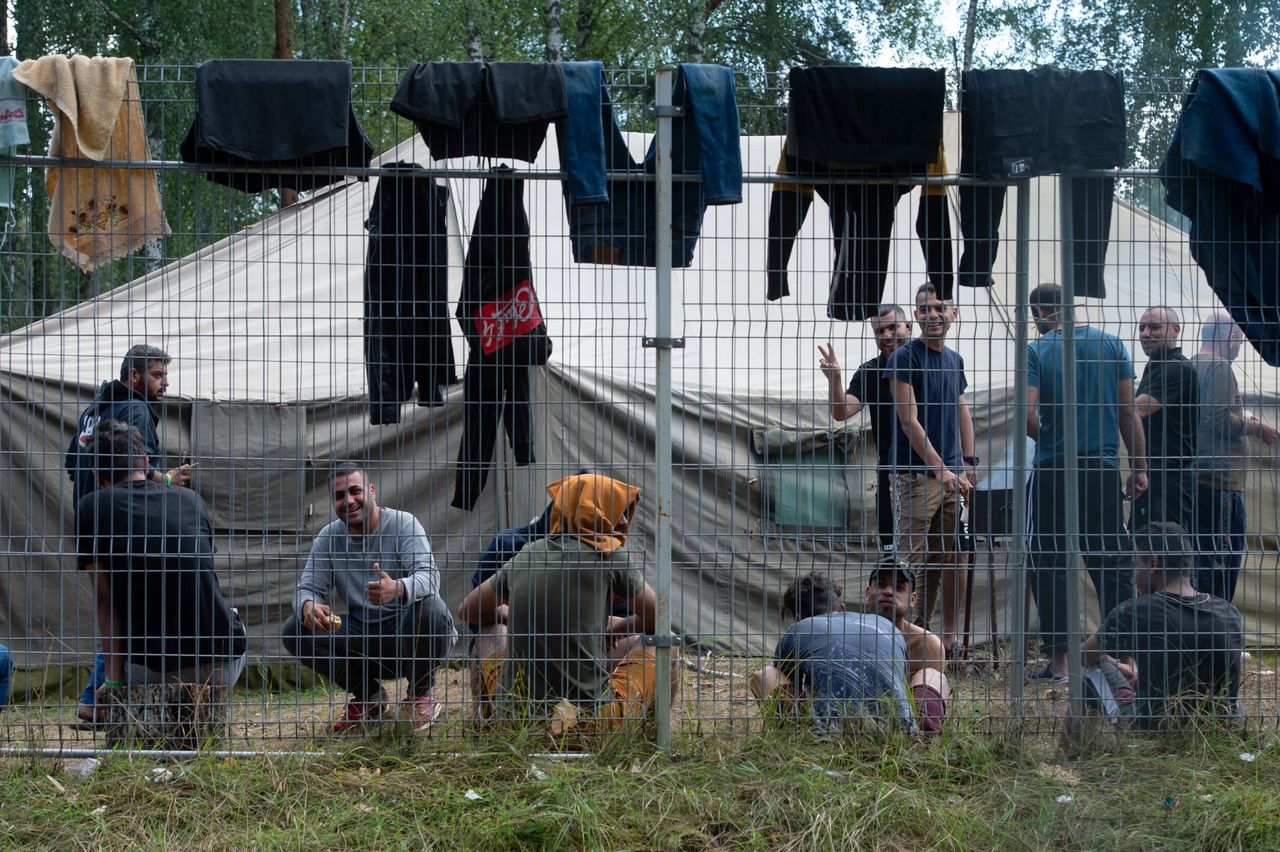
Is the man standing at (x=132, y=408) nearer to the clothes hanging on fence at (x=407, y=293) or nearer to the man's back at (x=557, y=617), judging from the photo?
the clothes hanging on fence at (x=407, y=293)

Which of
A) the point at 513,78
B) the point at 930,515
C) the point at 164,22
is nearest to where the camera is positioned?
the point at 513,78

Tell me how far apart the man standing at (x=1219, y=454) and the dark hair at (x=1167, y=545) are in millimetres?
92

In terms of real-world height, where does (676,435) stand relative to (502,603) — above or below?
above

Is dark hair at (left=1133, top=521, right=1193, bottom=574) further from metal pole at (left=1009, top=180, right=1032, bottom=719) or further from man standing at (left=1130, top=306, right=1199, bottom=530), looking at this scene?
metal pole at (left=1009, top=180, right=1032, bottom=719)

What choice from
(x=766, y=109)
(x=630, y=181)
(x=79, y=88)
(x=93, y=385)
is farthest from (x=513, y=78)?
(x=93, y=385)

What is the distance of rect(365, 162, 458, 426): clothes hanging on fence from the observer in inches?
178

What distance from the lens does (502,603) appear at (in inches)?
191

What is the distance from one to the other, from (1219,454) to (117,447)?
4.32 m

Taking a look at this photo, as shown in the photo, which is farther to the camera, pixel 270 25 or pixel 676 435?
pixel 270 25

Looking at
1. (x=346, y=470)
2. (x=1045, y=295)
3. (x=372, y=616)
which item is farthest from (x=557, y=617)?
(x=1045, y=295)

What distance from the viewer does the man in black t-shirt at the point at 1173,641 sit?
4.55 metres

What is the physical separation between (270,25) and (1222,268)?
14741mm

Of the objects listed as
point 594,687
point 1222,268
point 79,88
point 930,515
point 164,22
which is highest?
point 164,22

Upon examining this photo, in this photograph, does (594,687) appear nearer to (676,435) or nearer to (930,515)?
(930,515)
